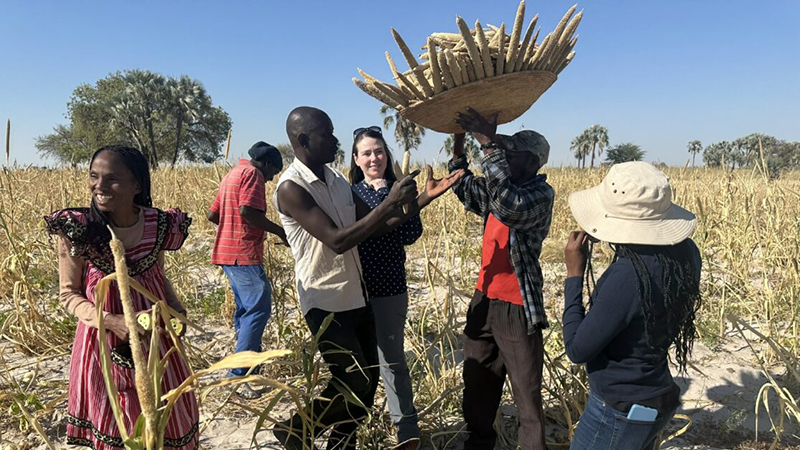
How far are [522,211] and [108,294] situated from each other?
1.50 m

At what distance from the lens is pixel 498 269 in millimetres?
1940

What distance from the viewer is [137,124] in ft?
98.2

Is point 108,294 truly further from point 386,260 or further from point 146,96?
point 146,96

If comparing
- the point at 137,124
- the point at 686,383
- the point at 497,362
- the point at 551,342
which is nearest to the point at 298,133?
the point at 497,362

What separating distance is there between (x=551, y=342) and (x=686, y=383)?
0.83m

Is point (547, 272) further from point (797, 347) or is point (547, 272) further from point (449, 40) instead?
point (449, 40)

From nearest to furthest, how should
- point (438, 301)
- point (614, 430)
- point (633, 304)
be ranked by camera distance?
point (633, 304) < point (614, 430) < point (438, 301)

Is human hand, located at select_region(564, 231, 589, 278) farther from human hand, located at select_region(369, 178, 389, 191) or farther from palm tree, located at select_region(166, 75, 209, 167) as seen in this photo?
palm tree, located at select_region(166, 75, 209, 167)

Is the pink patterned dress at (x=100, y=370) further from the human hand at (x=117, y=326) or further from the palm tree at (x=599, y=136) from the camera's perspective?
the palm tree at (x=599, y=136)

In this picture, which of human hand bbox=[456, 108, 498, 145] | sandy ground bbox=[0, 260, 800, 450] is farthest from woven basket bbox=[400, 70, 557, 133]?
sandy ground bbox=[0, 260, 800, 450]

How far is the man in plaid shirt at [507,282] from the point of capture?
1.78 meters

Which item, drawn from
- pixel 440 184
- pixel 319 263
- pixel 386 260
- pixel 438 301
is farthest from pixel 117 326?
pixel 438 301

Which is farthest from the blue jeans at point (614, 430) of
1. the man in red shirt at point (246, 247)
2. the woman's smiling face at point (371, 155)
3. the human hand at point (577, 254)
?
the man in red shirt at point (246, 247)

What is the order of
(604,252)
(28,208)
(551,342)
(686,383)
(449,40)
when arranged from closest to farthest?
(449,40), (686,383), (551,342), (28,208), (604,252)
